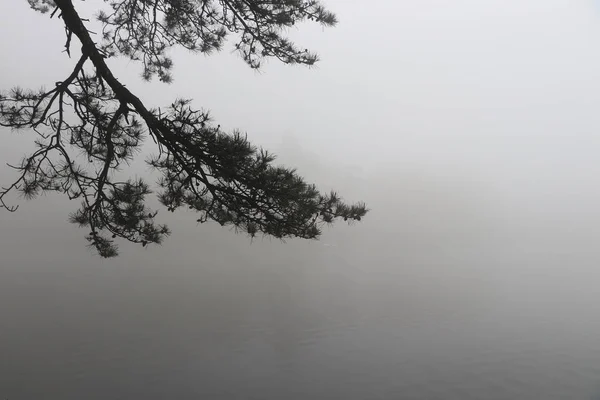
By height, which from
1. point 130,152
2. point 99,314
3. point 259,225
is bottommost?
point 99,314

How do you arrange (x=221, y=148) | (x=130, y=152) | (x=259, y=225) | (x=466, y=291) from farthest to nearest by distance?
(x=466, y=291) < (x=130, y=152) < (x=259, y=225) < (x=221, y=148)

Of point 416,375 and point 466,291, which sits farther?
point 466,291

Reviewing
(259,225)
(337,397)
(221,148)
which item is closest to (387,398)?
(337,397)

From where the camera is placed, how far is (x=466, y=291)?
7.86m

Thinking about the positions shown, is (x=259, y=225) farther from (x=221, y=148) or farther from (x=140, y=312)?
(x=140, y=312)

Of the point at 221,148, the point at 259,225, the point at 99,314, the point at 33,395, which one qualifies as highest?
the point at 221,148

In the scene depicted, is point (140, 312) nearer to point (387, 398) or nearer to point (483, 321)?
point (387, 398)

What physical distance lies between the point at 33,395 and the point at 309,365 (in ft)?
8.27

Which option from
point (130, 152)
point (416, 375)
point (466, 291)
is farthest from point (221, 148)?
point (466, 291)

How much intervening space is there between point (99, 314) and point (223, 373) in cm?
274

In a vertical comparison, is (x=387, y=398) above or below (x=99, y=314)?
below

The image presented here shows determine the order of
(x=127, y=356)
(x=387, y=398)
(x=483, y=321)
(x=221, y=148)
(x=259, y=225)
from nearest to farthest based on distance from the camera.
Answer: (x=221, y=148) → (x=259, y=225) → (x=387, y=398) → (x=127, y=356) → (x=483, y=321)

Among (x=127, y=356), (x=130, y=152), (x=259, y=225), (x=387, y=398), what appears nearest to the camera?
(x=259, y=225)

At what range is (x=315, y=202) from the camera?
1840 mm
